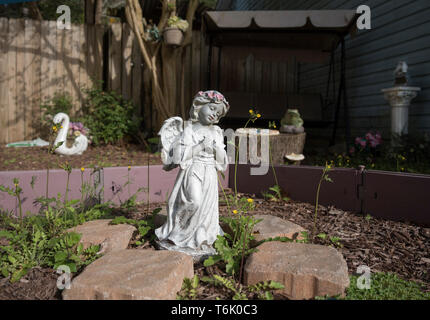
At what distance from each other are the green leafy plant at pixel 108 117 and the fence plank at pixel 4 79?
143 centimetres

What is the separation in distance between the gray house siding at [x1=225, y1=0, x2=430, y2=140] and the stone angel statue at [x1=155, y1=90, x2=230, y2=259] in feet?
13.8

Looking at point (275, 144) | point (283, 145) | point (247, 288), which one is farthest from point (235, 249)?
point (283, 145)

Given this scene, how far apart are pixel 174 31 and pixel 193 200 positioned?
13.8 feet

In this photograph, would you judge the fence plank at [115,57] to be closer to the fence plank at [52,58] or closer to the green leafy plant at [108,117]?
the green leafy plant at [108,117]

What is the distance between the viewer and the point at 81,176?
3.15 meters

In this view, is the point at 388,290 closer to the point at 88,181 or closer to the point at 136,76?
the point at 88,181

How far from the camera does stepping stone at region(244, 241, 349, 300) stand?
5.59ft

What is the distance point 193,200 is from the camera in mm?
2145

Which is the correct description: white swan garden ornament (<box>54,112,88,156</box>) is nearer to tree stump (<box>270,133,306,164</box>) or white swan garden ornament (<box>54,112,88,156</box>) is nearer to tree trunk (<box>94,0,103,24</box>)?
tree stump (<box>270,133,306,164</box>)

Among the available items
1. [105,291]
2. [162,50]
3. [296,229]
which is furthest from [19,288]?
[162,50]

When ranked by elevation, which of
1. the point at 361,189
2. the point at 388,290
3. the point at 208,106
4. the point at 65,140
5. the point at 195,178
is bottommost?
the point at 388,290

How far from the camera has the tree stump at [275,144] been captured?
168 inches

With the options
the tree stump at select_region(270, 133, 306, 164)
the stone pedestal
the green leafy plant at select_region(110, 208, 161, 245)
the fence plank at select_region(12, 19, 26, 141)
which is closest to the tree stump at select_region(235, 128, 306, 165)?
the tree stump at select_region(270, 133, 306, 164)
